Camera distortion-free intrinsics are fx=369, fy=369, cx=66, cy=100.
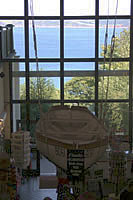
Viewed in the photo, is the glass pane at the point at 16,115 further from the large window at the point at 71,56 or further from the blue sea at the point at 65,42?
the blue sea at the point at 65,42

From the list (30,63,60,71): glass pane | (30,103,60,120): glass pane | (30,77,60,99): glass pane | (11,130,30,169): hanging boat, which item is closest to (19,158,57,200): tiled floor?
(11,130,30,169): hanging boat

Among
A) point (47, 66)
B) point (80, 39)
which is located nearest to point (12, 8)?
point (47, 66)

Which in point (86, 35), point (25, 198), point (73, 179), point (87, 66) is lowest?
point (25, 198)

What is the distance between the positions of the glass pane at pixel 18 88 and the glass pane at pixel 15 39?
567mm

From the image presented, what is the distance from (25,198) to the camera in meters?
4.99

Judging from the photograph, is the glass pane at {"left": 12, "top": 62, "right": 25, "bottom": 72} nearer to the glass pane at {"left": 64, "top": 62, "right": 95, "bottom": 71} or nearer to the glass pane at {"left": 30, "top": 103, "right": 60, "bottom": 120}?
the glass pane at {"left": 30, "top": 103, "right": 60, "bottom": 120}

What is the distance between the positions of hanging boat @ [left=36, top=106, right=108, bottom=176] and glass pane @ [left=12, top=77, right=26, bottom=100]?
488cm

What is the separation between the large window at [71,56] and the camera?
8.28 m

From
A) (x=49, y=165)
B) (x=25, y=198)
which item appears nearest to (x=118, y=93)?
(x=49, y=165)

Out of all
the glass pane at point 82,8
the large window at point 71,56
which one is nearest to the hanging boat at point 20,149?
the large window at point 71,56

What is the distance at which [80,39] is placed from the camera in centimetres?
845

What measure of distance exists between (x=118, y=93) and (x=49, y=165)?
2817 mm

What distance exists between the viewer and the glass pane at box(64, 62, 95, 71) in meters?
8.52

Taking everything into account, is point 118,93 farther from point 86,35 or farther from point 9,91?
point 9,91
